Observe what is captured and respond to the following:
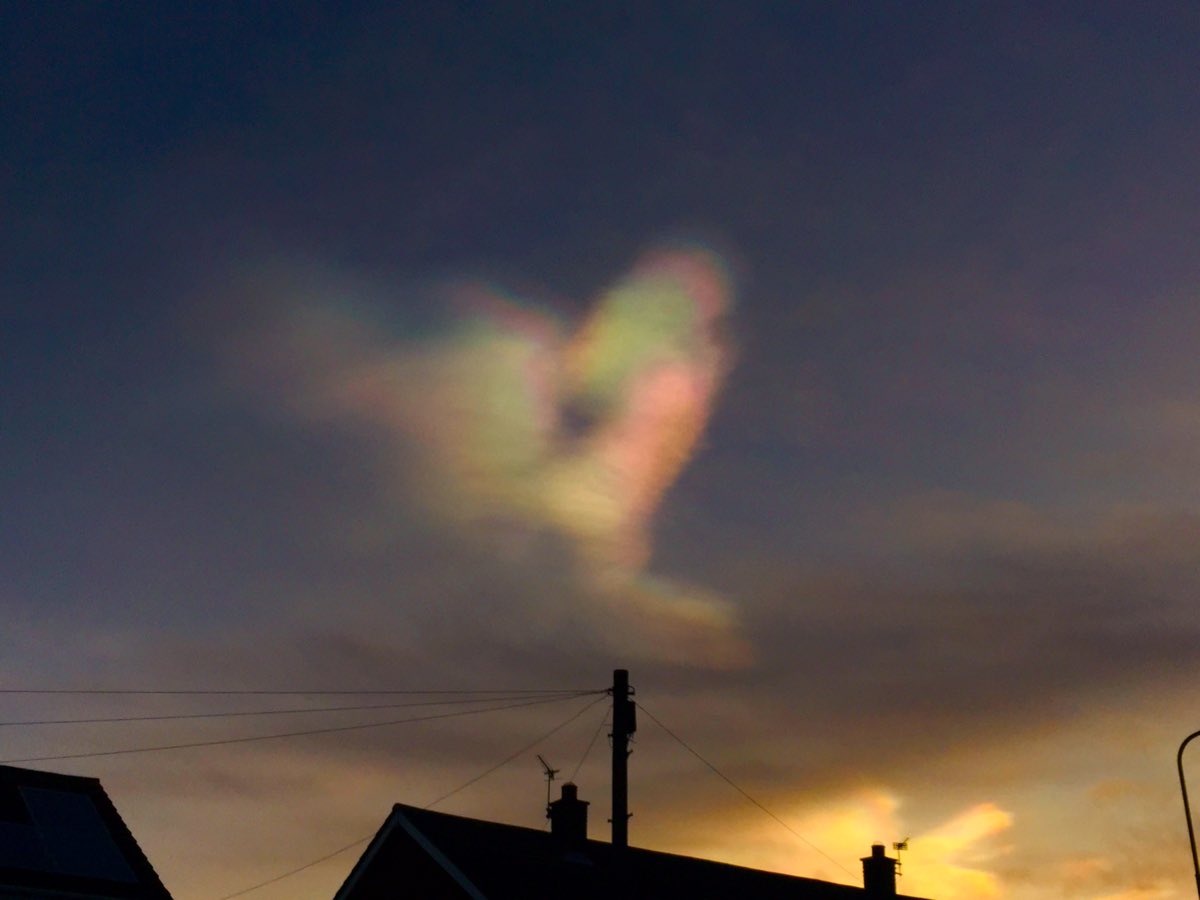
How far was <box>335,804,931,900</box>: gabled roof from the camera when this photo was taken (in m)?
31.4

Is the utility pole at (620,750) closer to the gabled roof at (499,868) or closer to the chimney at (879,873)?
the gabled roof at (499,868)

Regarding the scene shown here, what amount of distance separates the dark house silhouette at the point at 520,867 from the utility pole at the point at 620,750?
528 mm

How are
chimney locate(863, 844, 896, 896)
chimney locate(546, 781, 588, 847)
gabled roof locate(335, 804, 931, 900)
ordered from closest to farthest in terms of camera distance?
1. gabled roof locate(335, 804, 931, 900)
2. chimney locate(546, 781, 588, 847)
3. chimney locate(863, 844, 896, 896)

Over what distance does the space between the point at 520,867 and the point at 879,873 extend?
54.3 feet

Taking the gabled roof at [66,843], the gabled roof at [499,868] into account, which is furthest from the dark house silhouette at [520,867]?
the gabled roof at [66,843]

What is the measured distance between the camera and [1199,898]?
32.4 metres

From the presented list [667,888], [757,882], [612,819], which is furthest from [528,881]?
[757,882]

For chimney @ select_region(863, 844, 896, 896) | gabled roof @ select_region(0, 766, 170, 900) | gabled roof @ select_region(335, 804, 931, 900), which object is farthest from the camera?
chimney @ select_region(863, 844, 896, 896)

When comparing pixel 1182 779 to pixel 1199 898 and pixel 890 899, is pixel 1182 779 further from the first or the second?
pixel 890 899

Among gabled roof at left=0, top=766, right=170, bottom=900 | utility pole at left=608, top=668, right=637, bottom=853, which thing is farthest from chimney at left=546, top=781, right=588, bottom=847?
gabled roof at left=0, top=766, right=170, bottom=900

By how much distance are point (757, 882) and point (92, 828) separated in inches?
746

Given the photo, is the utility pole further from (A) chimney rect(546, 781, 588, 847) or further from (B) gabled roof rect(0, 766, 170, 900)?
(B) gabled roof rect(0, 766, 170, 900)

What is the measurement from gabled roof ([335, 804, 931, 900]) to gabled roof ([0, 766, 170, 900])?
566 cm

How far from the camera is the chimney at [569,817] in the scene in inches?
1425
